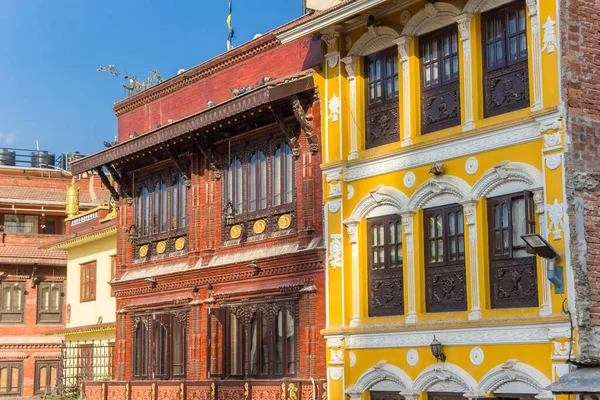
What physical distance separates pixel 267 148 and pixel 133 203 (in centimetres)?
672

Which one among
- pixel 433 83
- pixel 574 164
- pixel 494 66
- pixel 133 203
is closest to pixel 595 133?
pixel 574 164

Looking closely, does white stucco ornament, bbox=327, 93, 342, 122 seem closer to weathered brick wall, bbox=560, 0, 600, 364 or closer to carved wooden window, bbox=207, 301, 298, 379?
carved wooden window, bbox=207, 301, 298, 379

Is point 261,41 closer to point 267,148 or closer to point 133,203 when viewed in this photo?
point 267,148

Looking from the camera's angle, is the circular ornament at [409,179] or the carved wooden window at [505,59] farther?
the circular ornament at [409,179]

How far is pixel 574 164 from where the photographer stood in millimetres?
17219

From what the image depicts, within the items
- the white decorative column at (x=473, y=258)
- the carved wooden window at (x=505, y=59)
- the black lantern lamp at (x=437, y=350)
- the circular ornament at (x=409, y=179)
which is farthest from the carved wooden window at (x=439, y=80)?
the black lantern lamp at (x=437, y=350)

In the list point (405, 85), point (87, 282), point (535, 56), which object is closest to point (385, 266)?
point (405, 85)

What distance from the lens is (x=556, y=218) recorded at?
17109mm

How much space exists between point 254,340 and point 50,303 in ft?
85.1

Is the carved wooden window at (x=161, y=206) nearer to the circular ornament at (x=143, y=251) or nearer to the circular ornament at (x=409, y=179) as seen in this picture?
the circular ornament at (x=143, y=251)

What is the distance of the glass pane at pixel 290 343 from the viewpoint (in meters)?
23.0

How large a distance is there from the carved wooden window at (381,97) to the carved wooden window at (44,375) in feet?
97.4

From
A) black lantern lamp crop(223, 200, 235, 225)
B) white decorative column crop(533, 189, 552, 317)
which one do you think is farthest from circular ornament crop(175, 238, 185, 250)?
white decorative column crop(533, 189, 552, 317)

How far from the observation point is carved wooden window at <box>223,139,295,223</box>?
23891 millimetres
